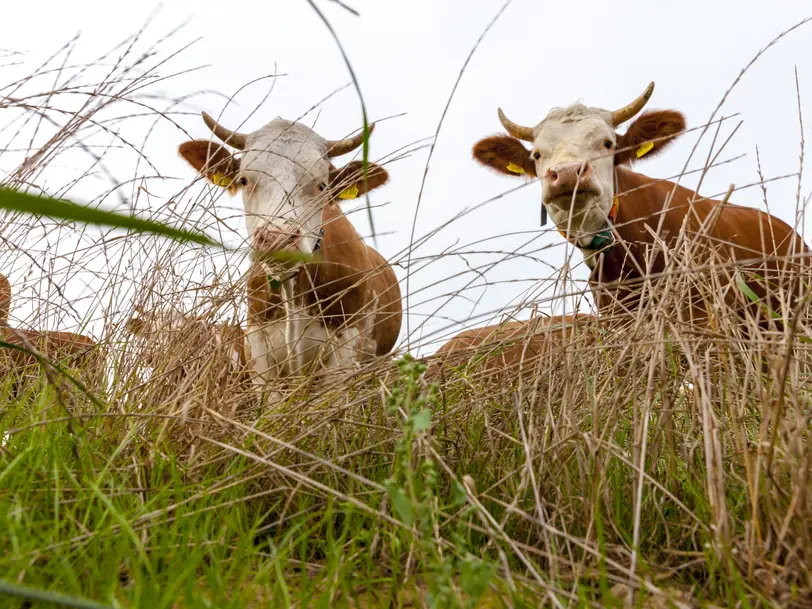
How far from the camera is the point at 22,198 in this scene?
1.54 feet

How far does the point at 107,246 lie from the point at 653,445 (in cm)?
206

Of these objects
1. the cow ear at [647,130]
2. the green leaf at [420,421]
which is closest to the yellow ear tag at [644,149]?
the cow ear at [647,130]

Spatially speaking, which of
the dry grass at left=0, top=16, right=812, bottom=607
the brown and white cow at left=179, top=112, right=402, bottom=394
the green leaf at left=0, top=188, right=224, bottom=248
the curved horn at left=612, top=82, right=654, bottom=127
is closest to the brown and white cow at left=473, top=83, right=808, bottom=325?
the curved horn at left=612, top=82, right=654, bottom=127

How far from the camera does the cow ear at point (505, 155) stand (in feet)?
19.7

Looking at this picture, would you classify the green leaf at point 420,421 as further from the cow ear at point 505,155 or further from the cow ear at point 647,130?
the cow ear at point 505,155

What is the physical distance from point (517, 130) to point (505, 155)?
0.22 metres

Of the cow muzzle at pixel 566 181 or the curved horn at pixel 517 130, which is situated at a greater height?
the curved horn at pixel 517 130

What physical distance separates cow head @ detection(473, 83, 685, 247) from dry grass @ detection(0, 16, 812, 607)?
8.44 feet

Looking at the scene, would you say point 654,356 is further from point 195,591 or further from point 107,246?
point 107,246

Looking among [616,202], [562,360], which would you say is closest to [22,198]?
[562,360]

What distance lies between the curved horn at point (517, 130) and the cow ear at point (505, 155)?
0.19 ft

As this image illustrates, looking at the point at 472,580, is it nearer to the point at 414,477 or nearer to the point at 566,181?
the point at 414,477

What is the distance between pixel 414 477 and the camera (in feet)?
5.31

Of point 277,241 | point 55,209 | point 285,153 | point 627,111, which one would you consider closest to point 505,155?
point 627,111
